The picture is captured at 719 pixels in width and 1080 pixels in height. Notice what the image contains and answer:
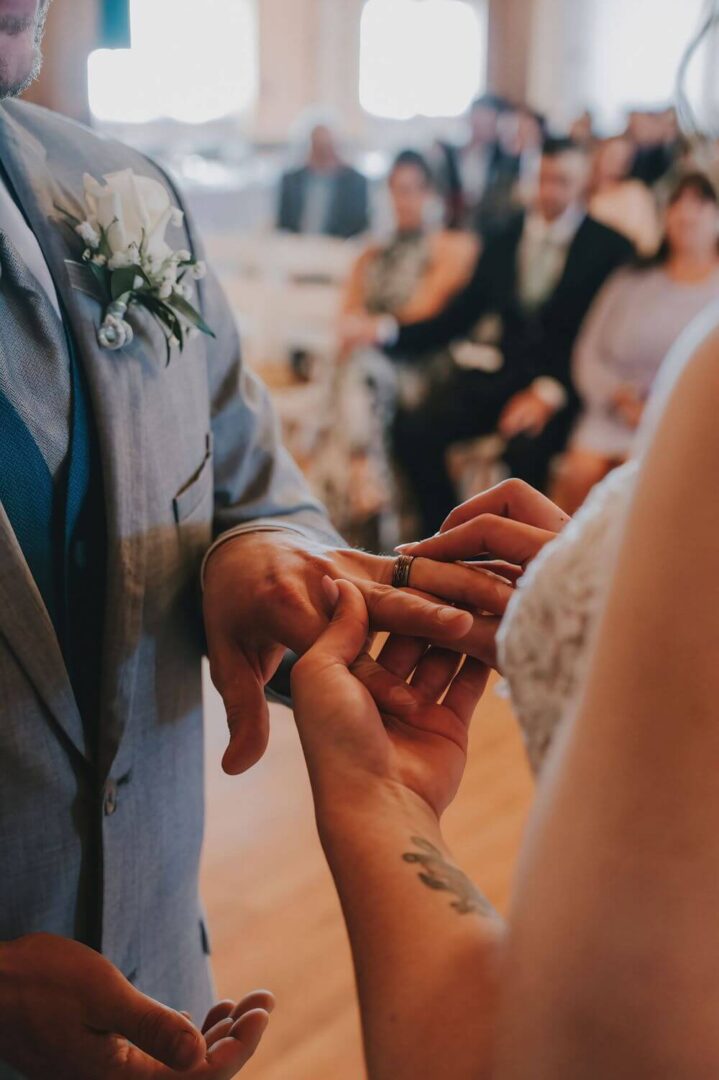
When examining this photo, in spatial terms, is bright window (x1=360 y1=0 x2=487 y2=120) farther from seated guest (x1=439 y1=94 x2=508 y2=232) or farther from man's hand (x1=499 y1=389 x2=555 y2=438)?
man's hand (x1=499 y1=389 x2=555 y2=438)

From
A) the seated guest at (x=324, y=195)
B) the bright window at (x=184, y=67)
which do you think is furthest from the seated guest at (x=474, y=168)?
the bright window at (x=184, y=67)

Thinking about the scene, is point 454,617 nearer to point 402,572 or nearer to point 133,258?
point 402,572

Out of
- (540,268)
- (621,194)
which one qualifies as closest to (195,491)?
(540,268)

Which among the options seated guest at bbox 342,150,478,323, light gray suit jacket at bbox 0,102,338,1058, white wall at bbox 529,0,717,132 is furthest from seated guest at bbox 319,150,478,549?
white wall at bbox 529,0,717,132

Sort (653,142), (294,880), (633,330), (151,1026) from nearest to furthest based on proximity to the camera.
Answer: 1. (151,1026)
2. (294,880)
3. (633,330)
4. (653,142)

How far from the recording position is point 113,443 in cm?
117

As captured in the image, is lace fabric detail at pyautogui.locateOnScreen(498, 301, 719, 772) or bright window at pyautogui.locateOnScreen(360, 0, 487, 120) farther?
bright window at pyautogui.locateOnScreen(360, 0, 487, 120)

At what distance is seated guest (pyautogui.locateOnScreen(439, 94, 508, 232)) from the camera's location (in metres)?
5.97

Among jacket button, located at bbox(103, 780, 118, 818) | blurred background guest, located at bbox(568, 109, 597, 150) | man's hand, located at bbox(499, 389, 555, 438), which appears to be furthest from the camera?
blurred background guest, located at bbox(568, 109, 597, 150)

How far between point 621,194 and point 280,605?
491 centimetres

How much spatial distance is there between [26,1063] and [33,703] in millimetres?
341

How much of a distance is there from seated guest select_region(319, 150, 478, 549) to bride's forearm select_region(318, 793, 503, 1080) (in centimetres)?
409

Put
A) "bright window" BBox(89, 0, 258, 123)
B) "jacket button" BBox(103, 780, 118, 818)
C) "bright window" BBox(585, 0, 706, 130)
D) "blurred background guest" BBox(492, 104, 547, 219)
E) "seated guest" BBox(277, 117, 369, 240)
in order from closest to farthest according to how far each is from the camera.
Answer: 1. "jacket button" BBox(103, 780, 118, 818)
2. "blurred background guest" BBox(492, 104, 547, 219)
3. "seated guest" BBox(277, 117, 369, 240)
4. "bright window" BBox(585, 0, 706, 130)
5. "bright window" BBox(89, 0, 258, 123)

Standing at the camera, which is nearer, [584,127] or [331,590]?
[331,590]
